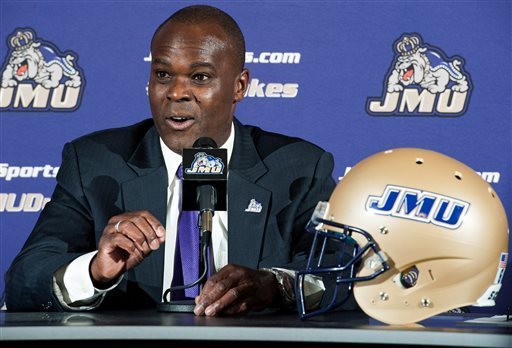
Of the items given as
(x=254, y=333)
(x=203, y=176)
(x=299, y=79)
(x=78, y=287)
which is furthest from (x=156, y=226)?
(x=299, y=79)

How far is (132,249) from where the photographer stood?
2.20 m

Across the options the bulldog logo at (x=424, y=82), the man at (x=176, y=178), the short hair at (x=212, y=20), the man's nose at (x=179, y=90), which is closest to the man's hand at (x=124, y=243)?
the man at (x=176, y=178)

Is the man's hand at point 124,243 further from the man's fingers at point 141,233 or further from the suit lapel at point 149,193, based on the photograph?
the suit lapel at point 149,193

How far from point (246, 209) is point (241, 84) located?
458mm

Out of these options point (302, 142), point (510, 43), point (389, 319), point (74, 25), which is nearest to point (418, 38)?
point (510, 43)

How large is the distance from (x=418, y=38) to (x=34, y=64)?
131 cm

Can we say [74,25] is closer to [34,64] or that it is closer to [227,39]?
[34,64]

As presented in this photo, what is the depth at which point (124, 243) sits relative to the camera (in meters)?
2.20

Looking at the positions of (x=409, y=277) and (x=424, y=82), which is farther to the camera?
(x=424, y=82)

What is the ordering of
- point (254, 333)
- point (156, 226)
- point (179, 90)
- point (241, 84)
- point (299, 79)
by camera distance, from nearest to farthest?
1. point (254, 333)
2. point (156, 226)
3. point (179, 90)
4. point (241, 84)
5. point (299, 79)

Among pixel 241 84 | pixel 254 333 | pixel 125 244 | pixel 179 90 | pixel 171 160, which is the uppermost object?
pixel 241 84

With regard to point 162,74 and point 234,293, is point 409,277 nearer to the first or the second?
point 234,293

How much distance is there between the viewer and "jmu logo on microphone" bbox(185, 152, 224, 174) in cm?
219

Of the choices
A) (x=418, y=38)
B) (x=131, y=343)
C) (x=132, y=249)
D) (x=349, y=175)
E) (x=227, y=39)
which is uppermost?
(x=418, y=38)
